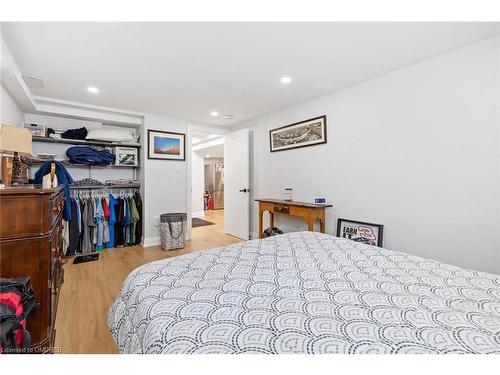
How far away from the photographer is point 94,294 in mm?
2318

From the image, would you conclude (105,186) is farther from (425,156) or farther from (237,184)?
(425,156)

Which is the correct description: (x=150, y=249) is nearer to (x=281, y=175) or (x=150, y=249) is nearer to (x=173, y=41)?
(x=281, y=175)

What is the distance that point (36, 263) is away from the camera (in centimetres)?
140

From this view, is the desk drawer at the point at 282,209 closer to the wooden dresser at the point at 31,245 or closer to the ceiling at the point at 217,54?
the ceiling at the point at 217,54

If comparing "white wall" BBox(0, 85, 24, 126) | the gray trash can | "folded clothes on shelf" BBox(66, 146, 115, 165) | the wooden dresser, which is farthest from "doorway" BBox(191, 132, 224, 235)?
the wooden dresser

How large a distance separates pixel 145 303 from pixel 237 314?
1.31ft

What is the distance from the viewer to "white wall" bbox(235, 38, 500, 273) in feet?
6.33

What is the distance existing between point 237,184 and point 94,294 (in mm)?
2829

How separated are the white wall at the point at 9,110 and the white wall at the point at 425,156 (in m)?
3.13

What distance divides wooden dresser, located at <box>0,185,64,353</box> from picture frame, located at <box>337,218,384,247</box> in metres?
2.86

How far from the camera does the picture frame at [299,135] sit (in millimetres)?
3251

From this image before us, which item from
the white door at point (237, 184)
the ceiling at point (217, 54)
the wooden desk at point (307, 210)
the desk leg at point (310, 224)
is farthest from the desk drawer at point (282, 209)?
the ceiling at point (217, 54)

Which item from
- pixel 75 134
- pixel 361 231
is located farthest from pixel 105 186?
pixel 361 231

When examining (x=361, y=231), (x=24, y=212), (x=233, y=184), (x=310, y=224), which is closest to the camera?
(x=24, y=212)
